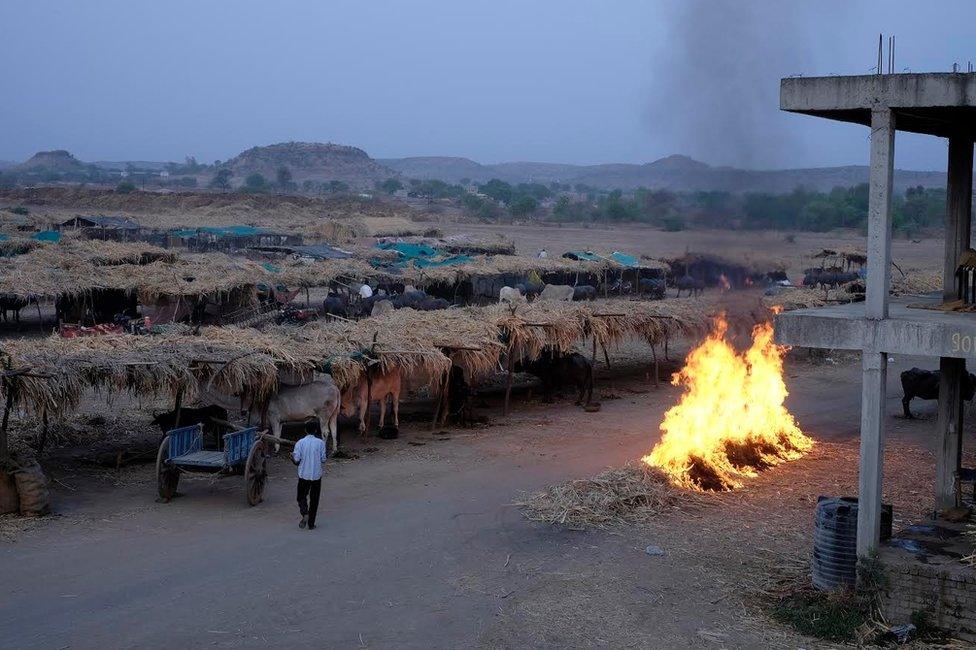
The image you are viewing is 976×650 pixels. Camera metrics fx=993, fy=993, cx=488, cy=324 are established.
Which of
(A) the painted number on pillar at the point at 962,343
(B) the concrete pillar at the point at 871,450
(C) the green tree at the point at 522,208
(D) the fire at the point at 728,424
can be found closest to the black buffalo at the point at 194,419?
(D) the fire at the point at 728,424

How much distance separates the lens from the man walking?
1231 centimetres

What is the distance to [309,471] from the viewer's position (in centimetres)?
1234

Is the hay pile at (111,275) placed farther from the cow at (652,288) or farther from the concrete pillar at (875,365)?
the concrete pillar at (875,365)

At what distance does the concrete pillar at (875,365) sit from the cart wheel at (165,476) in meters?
8.81

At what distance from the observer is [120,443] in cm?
1692

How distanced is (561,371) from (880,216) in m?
13.2

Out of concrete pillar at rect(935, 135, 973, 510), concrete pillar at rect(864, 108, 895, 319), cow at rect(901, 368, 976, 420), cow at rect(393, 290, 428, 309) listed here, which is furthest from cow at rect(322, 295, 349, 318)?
concrete pillar at rect(864, 108, 895, 319)

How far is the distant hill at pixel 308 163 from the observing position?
600ft

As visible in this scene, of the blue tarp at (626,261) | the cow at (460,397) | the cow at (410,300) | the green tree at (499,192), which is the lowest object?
the cow at (460,397)

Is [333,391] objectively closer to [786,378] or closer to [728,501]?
[728,501]

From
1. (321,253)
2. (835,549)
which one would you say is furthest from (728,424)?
(321,253)

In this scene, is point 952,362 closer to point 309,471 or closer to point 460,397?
point 309,471

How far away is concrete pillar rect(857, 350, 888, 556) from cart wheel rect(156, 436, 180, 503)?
8798 millimetres

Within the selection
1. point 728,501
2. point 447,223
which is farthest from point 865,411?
point 447,223
